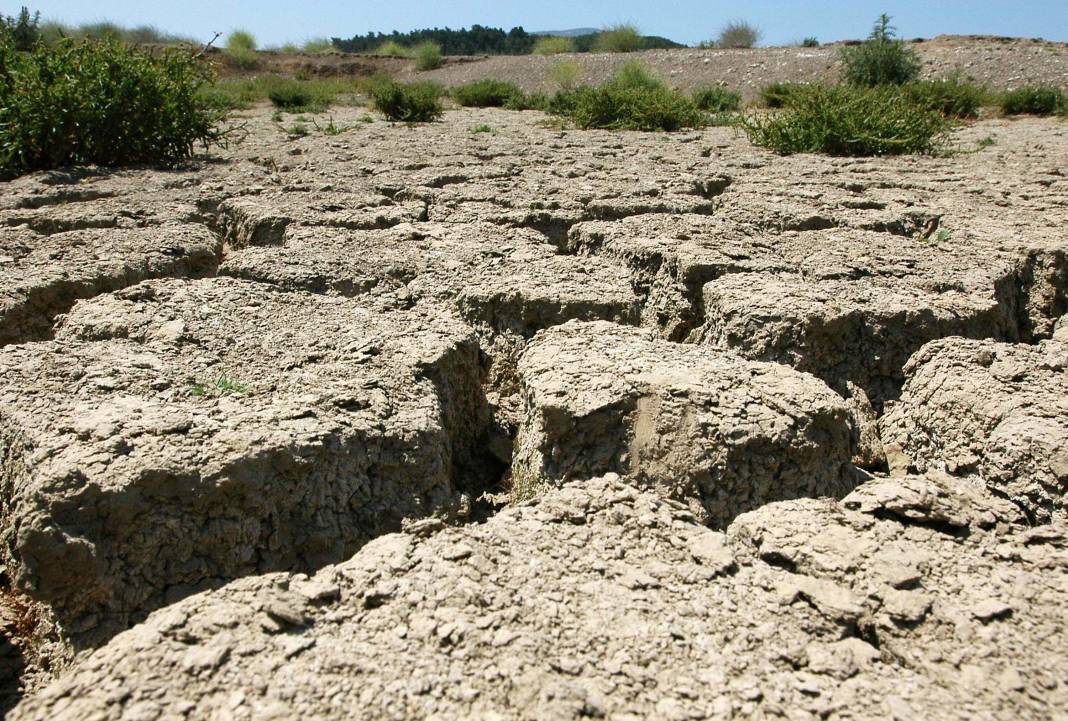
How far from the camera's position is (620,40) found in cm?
2367

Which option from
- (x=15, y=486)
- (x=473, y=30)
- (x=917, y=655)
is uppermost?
(x=473, y=30)

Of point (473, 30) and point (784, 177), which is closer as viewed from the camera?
point (784, 177)

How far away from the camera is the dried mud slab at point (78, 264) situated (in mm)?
2154

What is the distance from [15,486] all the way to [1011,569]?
62.3 inches

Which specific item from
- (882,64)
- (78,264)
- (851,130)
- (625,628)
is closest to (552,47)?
(882,64)

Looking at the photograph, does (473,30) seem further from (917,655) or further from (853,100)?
(917,655)

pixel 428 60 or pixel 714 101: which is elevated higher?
pixel 428 60

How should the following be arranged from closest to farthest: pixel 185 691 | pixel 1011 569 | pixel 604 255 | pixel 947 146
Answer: pixel 185 691 < pixel 1011 569 < pixel 604 255 < pixel 947 146

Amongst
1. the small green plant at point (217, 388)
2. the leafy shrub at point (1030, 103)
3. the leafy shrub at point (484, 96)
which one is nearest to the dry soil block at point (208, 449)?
the small green plant at point (217, 388)

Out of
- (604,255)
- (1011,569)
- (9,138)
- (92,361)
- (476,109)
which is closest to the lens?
(1011,569)

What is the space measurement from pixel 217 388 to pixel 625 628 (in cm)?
95

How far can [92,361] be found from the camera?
168 cm

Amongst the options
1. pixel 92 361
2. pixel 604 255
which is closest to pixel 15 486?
pixel 92 361

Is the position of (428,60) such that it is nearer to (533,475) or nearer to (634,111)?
(634,111)
